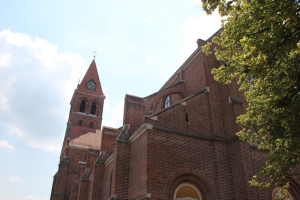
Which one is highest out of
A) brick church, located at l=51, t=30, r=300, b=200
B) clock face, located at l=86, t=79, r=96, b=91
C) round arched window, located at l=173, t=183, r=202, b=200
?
clock face, located at l=86, t=79, r=96, b=91

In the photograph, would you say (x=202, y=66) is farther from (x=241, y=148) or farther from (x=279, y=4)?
(x=279, y=4)

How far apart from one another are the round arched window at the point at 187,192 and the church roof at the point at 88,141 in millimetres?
27849

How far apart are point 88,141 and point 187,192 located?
30.2 meters

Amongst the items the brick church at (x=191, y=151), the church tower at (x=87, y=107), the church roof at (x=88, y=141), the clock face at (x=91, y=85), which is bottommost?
the brick church at (x=191, y=151)

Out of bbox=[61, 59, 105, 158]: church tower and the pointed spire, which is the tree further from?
the pointed spire

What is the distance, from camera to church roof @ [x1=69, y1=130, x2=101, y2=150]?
3759 centimetres

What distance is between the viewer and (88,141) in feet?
128

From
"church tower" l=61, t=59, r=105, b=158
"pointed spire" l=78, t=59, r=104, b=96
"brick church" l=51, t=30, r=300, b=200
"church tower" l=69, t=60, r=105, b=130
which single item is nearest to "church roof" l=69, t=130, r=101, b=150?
"church tower" l=61, t=59, r=105, b=158

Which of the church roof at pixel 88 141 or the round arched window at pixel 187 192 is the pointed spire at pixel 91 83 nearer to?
the church roof at pixel 88 141

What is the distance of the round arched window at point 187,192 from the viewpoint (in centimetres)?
1080

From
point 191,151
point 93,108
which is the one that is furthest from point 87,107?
point 191,151

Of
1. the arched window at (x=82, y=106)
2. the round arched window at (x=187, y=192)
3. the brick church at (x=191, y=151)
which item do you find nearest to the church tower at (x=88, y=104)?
the arched window at (x=82, y=106)

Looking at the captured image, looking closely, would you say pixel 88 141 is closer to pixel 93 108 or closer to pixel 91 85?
pixel 93 108

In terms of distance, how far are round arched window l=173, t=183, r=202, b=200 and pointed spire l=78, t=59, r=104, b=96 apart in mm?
40002
